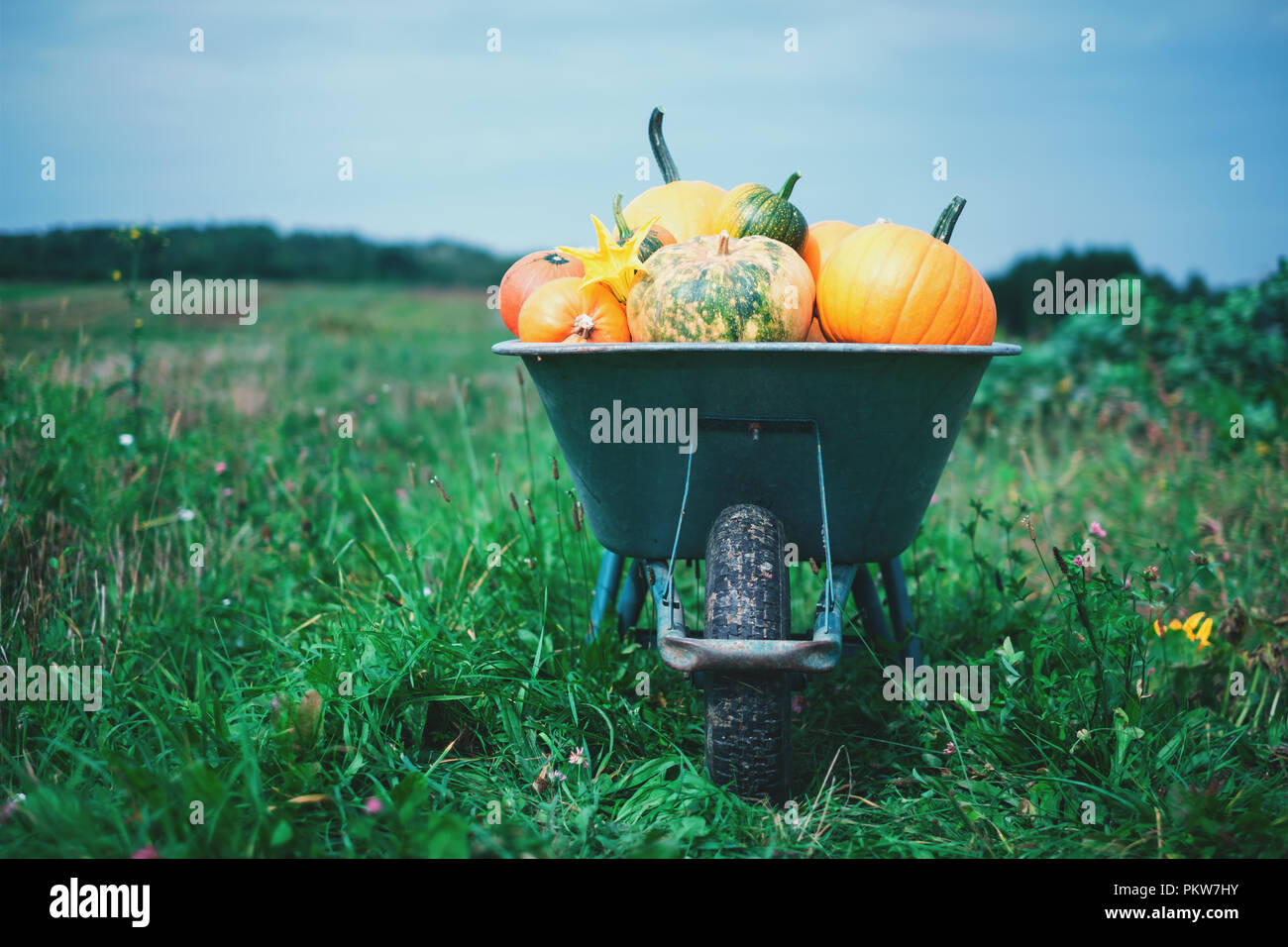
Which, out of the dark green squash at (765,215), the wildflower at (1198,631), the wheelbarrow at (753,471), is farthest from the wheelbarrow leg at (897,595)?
the dark green squash at (765,215)

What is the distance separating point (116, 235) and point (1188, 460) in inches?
187

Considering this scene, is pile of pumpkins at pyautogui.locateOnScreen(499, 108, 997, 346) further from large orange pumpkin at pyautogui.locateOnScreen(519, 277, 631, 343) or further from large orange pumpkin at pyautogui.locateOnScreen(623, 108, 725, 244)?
large orange pumpkin at pyautogui.locateOnScreen(623, 108, 725, 244)

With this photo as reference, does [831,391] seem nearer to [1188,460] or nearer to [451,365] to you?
[1188,460]

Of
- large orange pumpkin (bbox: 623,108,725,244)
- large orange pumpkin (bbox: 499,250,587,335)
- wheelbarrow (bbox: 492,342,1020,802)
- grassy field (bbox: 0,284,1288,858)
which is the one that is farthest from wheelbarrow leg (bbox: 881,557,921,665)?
large orange pumpkin (bbox: 499,250,587,335)

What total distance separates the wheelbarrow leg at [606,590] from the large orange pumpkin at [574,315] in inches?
27.0

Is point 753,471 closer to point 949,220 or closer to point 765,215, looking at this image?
point 765,215

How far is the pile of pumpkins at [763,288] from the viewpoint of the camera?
1.74m

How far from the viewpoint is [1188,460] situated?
13.3ft

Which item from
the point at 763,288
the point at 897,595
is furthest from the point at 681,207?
the point at 897,595

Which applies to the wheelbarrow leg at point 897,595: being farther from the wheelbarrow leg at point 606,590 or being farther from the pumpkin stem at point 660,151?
the pumpkin stem at point 660,151

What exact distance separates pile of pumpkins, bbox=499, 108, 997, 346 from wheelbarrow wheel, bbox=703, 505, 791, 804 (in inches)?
18.3
